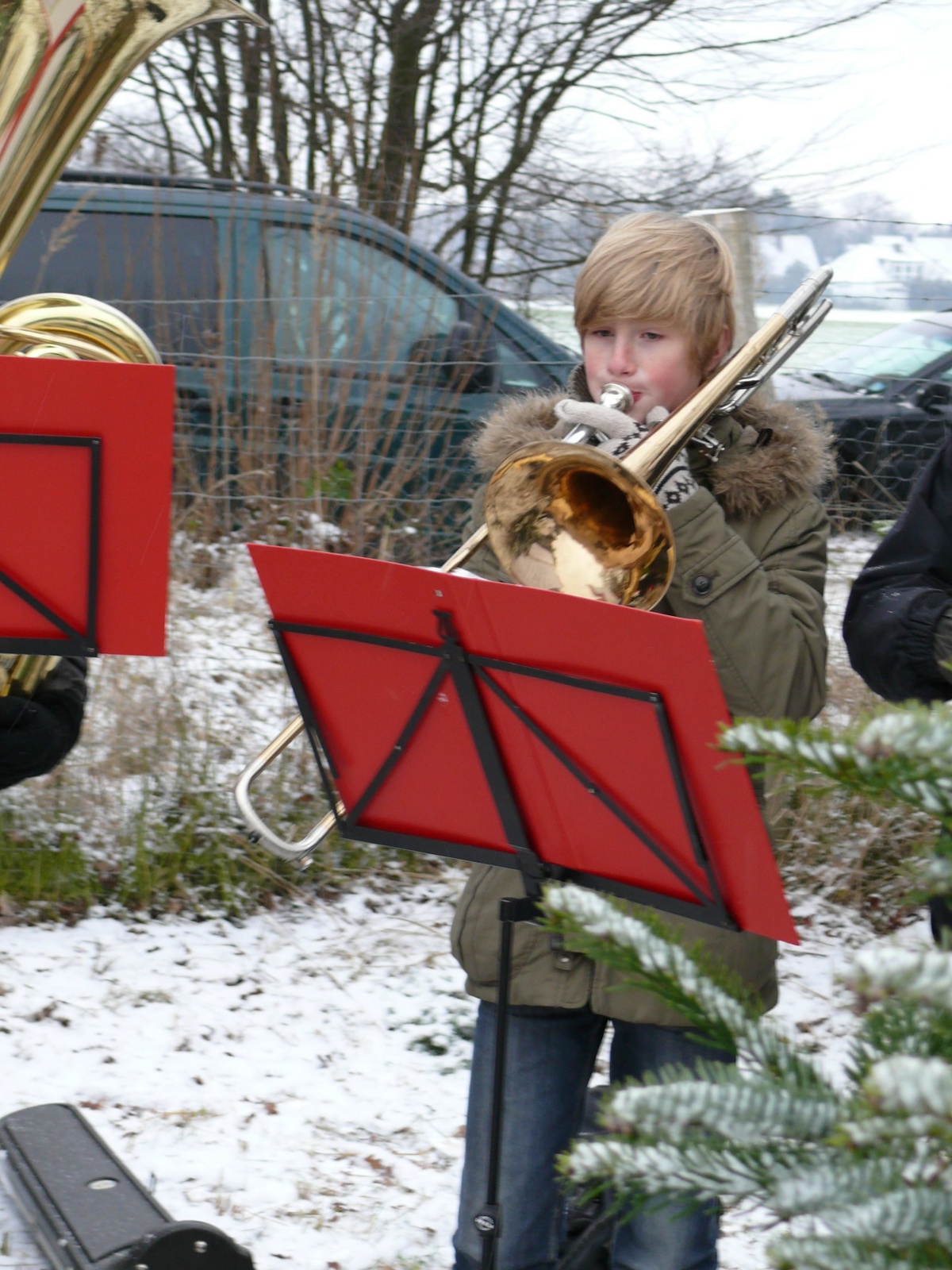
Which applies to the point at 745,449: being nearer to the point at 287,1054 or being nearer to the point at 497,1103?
the point at 497,1103

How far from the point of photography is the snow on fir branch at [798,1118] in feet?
1.59

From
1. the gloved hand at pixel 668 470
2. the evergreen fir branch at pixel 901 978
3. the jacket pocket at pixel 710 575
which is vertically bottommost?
the evergreen fir branch at pixel 901 978

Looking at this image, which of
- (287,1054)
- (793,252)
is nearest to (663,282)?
(287,1054)

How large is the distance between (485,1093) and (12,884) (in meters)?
1.94

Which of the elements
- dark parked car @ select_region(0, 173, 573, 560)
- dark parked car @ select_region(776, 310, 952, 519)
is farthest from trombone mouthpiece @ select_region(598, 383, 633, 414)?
dark parked car @ select_region(776, 310, 952, 519)

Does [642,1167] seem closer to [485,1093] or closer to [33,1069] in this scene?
[485,1093]

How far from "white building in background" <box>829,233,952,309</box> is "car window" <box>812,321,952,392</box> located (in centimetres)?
52

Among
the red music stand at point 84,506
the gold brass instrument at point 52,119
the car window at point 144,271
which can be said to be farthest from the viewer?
the car window at point 144,271

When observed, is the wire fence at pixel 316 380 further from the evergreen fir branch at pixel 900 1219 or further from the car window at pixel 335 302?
the evergreen fir branch at pixel 900 1219

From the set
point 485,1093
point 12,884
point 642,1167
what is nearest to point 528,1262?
point 485,1093

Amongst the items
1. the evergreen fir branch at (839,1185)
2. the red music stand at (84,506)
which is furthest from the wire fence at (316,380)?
the evergreen fir branch at (839,1185)

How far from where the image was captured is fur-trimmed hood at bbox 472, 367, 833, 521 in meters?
1.64

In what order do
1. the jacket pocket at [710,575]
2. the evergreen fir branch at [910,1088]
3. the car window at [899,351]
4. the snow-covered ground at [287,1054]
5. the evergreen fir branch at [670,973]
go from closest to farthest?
the evergreen fir branch at [910,1088] < the evergreen fir branch at [670,973] < the jacket pocket at [710,575] < the snow-covered ground at [287,1054] < the car window at [899,351]

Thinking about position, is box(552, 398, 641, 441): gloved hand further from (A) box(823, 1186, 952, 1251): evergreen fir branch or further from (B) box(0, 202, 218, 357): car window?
(B) box(0, 202, 218, 357): car window
